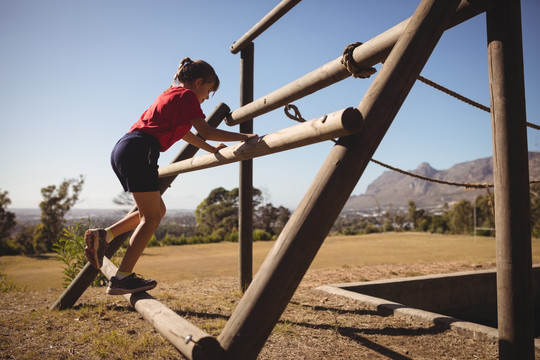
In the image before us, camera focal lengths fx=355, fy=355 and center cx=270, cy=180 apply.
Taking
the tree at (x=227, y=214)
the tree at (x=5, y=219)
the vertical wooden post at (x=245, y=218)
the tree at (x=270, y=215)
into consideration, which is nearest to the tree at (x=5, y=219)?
the tree at (x=5, y=219)

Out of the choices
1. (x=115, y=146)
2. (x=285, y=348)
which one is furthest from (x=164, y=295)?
(x=115, y=146)

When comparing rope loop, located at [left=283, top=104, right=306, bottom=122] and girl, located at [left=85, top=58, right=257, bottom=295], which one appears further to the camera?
rope loop, located at [left=283, top=104, right=306, bottom=122]

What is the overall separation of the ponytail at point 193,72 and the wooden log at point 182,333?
1.42 metres

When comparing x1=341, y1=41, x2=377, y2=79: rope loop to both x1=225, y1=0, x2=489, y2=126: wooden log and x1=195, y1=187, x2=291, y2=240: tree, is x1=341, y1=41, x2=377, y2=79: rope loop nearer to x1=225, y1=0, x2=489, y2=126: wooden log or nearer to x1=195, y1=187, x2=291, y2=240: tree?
x1=225, y1=0, x2=489, y2=126: wooden log

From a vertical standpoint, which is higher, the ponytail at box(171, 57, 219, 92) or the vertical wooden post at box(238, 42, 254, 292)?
the ponytail at box(171, 57, 219, 92)

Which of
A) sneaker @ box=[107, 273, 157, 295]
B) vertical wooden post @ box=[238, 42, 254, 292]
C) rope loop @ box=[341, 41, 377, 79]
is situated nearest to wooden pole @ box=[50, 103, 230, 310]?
vertical wooden post @ box=[238, 42, 254, 292]

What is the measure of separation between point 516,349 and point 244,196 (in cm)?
286

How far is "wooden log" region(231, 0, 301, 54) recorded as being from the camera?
3408 millimetres

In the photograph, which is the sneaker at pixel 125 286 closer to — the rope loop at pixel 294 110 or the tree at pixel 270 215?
the rope loop at pixel 294 110

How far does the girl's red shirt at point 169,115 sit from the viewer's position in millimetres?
2150

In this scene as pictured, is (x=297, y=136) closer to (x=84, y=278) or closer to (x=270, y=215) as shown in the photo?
(x=84, y=278)

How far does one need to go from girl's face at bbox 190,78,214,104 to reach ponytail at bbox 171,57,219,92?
0.07ft

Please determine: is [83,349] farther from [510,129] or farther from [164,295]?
[510,129]

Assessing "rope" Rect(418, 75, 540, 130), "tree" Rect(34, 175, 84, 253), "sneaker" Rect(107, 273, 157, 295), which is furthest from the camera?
"tree" Rect(34, 175, 84, 253)
